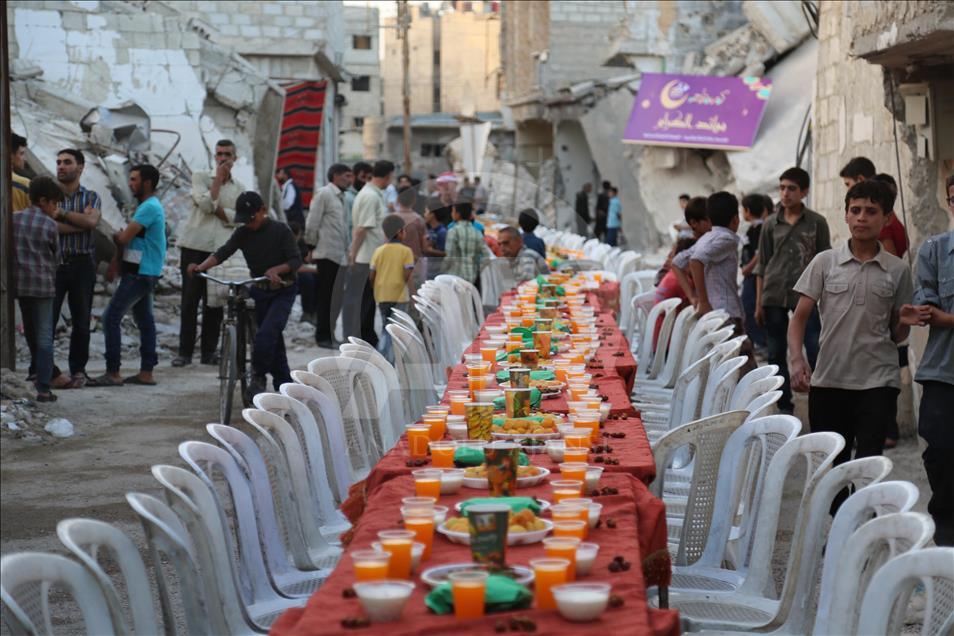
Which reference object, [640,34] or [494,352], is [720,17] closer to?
[640,34]

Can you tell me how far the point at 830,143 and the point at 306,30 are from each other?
1797cm

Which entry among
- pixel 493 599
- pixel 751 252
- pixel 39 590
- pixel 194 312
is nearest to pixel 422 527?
pixel 493 599

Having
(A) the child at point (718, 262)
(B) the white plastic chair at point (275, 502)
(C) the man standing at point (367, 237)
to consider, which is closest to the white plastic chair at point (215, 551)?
(B) the white plastic chair at point (275, 502)

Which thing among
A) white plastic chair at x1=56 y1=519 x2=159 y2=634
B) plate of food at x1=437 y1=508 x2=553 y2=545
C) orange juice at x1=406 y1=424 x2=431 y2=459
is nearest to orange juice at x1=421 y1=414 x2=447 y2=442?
orange juice at x1=406 y1=424 x2=431 y2=459

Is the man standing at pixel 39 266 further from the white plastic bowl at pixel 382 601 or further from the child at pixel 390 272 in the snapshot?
the white plastic bowl at pixel 382 601

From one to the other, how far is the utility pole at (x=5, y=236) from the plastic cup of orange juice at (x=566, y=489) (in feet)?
24.9

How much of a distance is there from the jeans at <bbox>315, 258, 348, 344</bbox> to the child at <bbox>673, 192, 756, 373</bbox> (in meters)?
5.61

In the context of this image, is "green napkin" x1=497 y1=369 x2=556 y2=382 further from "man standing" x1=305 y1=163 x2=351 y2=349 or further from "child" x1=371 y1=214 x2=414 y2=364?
"man standing" x1=305 y1=163 x2=351 y2=349

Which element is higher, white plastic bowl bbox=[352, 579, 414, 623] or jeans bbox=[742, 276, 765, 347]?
white plastic bowl bbox=[352, 579, 414, 623]

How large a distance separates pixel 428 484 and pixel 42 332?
7037 millimetres

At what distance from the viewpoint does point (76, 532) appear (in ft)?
11.3

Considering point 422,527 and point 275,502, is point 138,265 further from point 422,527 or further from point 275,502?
point 422,527

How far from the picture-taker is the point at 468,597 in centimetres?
303

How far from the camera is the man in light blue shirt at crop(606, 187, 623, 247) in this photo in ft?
94.9
